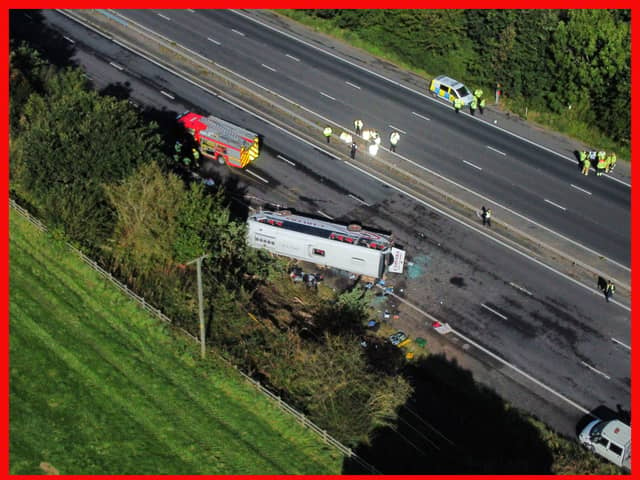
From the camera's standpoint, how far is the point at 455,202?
6359cm

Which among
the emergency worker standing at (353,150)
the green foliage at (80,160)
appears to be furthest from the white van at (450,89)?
the green foliage at (80,160)

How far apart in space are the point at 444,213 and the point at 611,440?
21985 mm

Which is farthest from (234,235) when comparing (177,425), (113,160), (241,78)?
(241,78)

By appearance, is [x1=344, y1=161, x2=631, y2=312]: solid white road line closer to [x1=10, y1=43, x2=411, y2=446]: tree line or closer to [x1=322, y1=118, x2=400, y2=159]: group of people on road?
[x1=322, y1=118, x2=400, y2=159]: group of people on road

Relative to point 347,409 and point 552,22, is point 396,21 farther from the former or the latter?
point 347,409

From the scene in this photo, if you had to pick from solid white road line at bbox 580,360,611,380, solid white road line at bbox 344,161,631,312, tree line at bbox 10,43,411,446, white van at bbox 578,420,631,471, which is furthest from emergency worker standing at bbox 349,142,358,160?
white van at bbox 578,420,631,471

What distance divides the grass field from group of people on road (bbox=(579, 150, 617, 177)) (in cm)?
3497

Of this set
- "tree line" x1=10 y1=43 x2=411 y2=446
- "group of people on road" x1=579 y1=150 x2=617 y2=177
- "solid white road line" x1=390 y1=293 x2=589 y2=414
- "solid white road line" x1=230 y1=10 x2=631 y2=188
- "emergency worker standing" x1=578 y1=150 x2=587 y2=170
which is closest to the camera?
"tree line" x1=10 y1=43 x2=411 y2=446

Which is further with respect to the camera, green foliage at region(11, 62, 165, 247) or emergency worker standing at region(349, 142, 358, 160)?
emergency worker standing at region(349, 142, 358, 160)

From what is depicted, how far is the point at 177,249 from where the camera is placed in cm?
5409

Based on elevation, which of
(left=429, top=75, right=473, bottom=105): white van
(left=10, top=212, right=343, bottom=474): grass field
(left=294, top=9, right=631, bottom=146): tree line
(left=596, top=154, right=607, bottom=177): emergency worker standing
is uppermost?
(left=294, top=9, right=631, bottom=146): tree line

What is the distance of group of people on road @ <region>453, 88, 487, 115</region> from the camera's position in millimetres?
73625

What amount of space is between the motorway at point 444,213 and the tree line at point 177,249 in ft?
22.2

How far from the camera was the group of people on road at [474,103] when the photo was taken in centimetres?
7362
